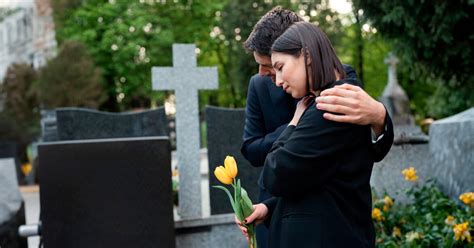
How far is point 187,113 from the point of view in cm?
596

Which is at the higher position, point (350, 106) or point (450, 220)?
point (350, 106)

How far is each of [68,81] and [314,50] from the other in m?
21.9

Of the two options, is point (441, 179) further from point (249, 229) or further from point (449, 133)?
point (249, 229)

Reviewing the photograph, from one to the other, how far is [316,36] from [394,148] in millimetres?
4592

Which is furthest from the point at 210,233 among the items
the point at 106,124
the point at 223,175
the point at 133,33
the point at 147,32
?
the point at 147,32

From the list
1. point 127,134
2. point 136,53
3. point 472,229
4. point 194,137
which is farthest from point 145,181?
point 136,53

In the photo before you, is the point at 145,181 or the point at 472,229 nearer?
the point at 472,229

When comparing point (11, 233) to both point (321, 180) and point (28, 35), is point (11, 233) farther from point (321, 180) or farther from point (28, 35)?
point (28, 35)

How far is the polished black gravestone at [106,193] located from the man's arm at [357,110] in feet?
9.86

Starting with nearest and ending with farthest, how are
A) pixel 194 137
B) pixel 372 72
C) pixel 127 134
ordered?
pixel 194 137 < pixel 127 134 < pixel 372 72

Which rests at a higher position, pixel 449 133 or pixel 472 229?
pixel 449 133

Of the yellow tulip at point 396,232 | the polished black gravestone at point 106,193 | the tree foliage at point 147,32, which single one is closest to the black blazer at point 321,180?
the polished black gravestone at point 106,193

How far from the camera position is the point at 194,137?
5.99m

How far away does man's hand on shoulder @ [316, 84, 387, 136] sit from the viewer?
1893 mm
